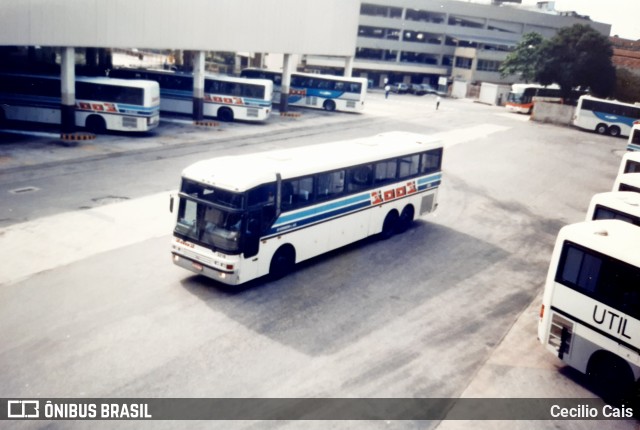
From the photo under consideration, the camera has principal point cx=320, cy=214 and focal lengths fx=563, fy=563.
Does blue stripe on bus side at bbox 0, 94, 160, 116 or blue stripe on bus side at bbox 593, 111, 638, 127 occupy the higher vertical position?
blue stripe on bus side at bbox 593, 111, 638, 127

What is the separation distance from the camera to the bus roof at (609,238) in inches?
386

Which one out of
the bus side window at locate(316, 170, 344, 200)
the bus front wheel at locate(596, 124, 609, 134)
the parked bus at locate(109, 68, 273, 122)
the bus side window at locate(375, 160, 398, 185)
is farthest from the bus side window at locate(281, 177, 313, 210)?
the bus front wheel at locate(596, 124, 609, 134)

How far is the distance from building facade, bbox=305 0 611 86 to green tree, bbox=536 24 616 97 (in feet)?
80.2

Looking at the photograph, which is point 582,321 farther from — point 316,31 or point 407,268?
point 316,31

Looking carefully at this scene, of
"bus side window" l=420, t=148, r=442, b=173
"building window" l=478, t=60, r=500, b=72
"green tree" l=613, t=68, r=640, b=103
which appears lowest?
"bus side window" l=420, t=148, r=442, b=173

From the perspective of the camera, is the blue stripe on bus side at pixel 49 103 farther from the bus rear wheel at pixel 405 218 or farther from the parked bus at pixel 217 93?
the bus rear wheel at pixel 405 218

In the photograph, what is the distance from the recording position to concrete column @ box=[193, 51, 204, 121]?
108 feet

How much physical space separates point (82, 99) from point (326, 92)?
2095cm

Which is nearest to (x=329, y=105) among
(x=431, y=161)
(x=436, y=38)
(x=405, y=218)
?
(x=431, y=161)

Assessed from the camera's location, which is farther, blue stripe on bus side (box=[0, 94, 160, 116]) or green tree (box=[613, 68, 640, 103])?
green tree (box=[613, 68, 640, 103])

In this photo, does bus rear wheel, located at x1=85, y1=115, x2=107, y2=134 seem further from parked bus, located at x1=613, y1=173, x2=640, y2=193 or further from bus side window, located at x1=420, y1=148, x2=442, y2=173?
parked bus, located at x1=613, y1=173, x2=640, y2=193

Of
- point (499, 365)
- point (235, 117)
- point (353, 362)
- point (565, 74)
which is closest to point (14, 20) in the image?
point (235, 117)

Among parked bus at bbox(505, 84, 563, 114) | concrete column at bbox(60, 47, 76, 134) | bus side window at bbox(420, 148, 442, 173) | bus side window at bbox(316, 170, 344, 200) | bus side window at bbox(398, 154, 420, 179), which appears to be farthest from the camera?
parked bus at bbox(505, 84, 563, 114)

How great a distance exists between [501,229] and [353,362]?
10942 mm
